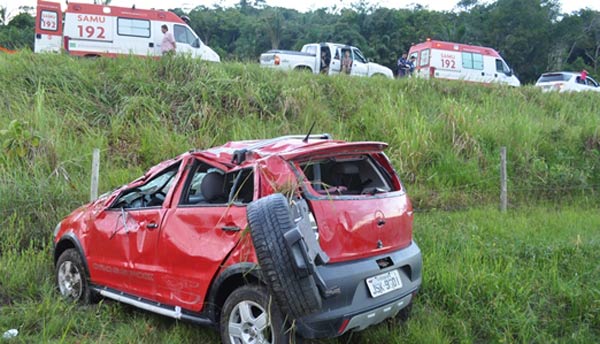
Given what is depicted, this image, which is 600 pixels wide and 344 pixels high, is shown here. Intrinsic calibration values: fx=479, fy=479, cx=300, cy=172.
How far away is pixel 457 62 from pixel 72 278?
19790 millimetres

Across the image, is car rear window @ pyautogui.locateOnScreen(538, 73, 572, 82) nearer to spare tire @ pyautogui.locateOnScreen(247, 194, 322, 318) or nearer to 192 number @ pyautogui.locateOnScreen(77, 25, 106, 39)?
192 number @ pyautogui.locateOnScreen(77, 25, 106, 39)

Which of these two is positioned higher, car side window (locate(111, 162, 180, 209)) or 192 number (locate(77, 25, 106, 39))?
192 number (locate(77, 25, 106, 39))

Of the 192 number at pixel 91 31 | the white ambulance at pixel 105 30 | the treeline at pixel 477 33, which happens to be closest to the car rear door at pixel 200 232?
the white ambulance at pixel 105 30

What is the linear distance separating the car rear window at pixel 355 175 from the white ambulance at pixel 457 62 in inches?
690

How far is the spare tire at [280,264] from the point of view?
290 centimetres

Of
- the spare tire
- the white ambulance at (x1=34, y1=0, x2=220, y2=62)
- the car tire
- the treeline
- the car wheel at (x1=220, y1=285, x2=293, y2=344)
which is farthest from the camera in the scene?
the treeline

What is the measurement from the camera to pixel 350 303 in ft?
10.3

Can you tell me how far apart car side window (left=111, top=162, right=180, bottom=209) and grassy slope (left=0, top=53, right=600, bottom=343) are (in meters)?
0.97

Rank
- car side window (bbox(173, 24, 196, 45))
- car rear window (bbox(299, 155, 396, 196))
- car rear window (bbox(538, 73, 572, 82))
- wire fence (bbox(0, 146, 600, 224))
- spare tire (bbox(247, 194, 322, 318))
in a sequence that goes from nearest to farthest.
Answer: spare tire (bbox(247, 194, 322, 318))
car rear window (bbox(299, 155, 396, 196))
wire fence (bbox(0, 146, 600, 224))
car side window (bbox(173, 24, 196, 45))
car rear window (bbox(538, 73, 572, 82))

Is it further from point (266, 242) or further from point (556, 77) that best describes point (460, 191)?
point (556, 77)

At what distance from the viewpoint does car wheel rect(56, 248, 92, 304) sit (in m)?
4.59

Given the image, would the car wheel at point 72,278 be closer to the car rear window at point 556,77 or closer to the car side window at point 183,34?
the car side window at point 183,34

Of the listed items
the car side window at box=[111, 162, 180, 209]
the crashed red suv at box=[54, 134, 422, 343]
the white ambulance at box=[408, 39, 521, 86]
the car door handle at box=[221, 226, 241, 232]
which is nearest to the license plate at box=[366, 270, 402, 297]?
the crashed red suv at box=[54, 134, 422, 343]

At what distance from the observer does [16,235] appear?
568cm
